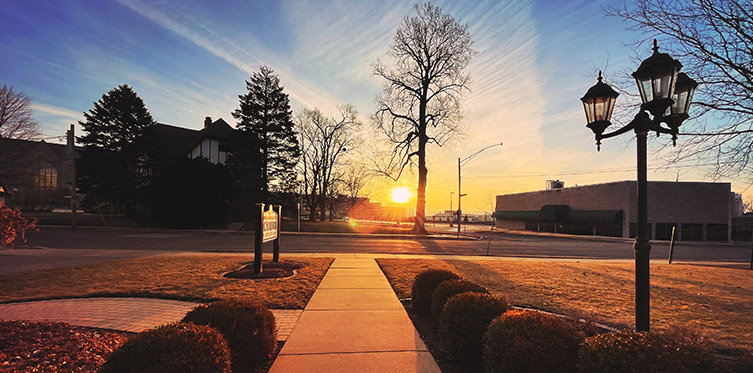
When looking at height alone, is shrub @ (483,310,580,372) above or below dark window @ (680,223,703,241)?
above

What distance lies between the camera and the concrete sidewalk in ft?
12.6

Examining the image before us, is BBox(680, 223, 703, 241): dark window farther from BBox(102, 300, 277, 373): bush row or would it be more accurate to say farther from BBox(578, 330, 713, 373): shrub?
BBox(102, 300, 277, 373): bush row

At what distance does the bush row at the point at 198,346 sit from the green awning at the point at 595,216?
141 feet

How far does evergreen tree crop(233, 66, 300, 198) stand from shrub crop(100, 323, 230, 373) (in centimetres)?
3417

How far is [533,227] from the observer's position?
170 feet

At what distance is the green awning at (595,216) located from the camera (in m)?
37.4

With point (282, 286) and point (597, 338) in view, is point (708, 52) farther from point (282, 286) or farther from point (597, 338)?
point (282, 286)

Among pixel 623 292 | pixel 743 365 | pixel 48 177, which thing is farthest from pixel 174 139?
pixel 743 365

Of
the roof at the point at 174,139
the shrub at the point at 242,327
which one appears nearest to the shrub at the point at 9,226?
the shrub at the point at 242,327

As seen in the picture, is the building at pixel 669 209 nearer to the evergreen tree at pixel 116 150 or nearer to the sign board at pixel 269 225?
the sign board at pixel 269 225

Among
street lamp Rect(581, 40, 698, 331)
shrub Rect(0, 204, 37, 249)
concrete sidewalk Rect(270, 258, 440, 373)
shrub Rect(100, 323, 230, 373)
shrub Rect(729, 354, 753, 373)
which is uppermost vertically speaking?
street lamp Rect(581, 40, 698, 331)

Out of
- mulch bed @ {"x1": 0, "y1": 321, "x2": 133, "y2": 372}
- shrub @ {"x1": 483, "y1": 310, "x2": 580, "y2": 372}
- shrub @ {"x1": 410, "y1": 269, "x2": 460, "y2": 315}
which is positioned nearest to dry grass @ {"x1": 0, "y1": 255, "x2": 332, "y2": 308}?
mulch bed @ {"x1": 0, "y1": 321, "x2": 133, "y2": 372}

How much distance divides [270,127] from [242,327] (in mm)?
35650

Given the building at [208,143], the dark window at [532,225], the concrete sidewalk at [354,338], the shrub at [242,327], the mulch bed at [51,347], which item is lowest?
the dark window at [532,225]
